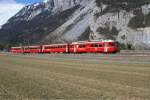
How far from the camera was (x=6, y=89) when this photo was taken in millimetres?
18453

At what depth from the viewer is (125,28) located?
127 m

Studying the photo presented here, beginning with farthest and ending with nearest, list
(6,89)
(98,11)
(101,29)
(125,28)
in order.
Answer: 1. (98,11)
2. (101,29)
3. (125,28)
4. (6,89)

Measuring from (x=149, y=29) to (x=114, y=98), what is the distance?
334ft

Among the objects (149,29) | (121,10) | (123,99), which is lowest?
(123,99)

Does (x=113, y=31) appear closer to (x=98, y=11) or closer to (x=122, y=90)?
(x=98, y=11)

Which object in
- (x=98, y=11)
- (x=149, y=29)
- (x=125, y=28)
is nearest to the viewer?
(x=149, y=29)

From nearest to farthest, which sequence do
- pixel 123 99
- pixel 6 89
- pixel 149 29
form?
pixel 123 99
pixel 6 89
pixel 149 29

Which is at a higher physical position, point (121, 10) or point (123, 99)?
point (121, 10)

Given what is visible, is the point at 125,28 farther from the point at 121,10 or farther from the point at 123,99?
the point at 123,99

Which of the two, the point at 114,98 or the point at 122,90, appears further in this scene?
the point at 122,90

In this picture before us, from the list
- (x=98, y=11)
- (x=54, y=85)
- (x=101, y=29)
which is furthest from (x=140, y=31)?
(x=54, y=85)

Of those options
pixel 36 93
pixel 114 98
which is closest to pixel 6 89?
pixel 36 93

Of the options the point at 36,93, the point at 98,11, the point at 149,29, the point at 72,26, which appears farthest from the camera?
the point at 72,26

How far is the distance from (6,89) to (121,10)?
4987 inches
